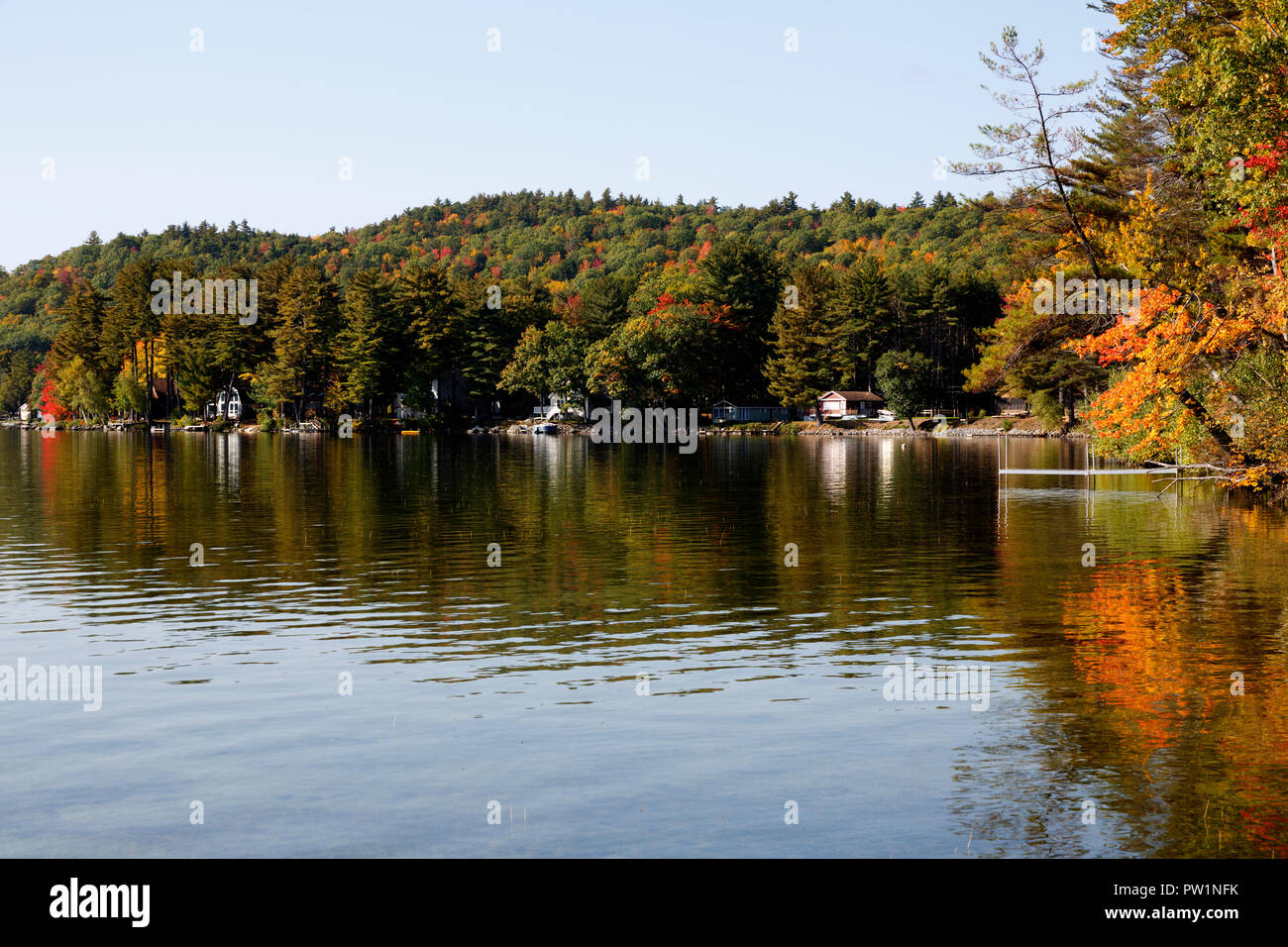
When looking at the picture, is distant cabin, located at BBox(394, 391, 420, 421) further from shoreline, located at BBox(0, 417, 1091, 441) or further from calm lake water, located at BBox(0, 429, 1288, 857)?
calm lake water, located at BBox(0, 429, 1288, 857)

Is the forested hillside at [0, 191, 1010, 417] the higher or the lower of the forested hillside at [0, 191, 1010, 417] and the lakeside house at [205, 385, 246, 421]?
the higher

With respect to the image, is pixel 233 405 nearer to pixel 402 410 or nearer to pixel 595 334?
pixel 402 410

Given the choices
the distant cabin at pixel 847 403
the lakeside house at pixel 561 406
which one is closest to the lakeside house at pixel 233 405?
the lakeside house at pixel 561 406

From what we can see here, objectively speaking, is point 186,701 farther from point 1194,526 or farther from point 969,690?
point 1194,526

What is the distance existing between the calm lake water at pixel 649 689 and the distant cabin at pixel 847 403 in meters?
135

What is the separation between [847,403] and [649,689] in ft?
538

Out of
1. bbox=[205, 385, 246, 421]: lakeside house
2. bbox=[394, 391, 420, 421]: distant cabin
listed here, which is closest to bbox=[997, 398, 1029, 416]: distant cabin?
bbox=[394, 391, 420, 421]: distant cabin

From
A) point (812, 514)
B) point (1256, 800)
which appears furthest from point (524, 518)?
point (1256, 800)

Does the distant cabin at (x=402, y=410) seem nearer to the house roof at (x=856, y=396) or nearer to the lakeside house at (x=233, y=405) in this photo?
the lakeside house at (x=233, y=405)

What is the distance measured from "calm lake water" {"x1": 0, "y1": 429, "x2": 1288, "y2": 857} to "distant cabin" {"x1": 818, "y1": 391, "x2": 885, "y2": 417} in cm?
13515

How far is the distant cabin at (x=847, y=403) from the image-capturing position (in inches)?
7057

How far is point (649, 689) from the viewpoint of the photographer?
Result: 1906 cm

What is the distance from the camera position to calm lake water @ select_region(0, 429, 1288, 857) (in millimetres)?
12969
